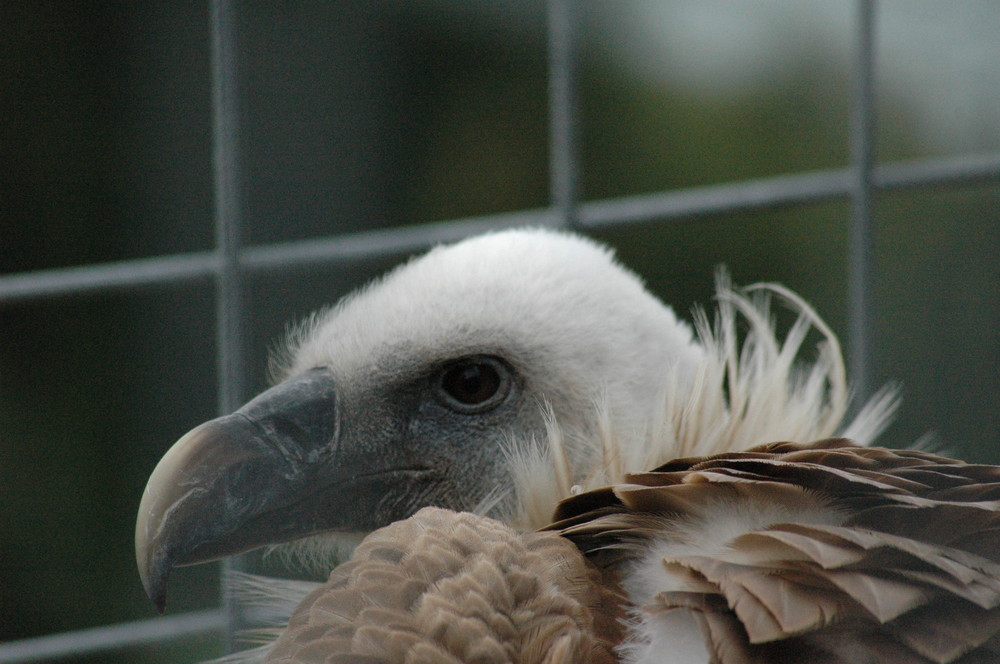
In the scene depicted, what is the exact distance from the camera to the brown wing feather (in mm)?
579

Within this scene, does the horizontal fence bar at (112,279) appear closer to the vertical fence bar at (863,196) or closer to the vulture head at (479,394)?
the vulture head at (479,394)

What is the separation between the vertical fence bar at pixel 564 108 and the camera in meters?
1.17

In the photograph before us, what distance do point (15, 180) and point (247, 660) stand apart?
1440 mm

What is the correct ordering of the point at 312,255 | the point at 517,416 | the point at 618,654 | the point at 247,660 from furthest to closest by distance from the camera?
the point at 312,255
the point at 517,416
the point at 247,660
the point at 618,654

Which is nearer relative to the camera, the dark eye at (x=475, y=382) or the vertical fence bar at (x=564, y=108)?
the dark eye at (x=475, y=382)

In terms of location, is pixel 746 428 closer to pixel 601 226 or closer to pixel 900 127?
pixel 601 226

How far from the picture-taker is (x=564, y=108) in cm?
119

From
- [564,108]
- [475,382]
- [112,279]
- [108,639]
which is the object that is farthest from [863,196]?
[108,639]

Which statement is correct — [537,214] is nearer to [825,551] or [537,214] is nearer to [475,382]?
[475,382]

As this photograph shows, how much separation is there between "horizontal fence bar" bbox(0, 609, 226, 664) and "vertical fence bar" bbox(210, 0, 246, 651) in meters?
0.11

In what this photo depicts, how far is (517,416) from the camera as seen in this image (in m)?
0.98

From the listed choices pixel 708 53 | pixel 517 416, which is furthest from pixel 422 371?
pixel 708 53

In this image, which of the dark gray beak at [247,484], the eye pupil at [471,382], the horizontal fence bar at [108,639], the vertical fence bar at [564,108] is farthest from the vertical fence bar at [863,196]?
the horizontal fence bar at [108,639]

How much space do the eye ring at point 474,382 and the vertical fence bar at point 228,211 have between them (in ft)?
0.80
